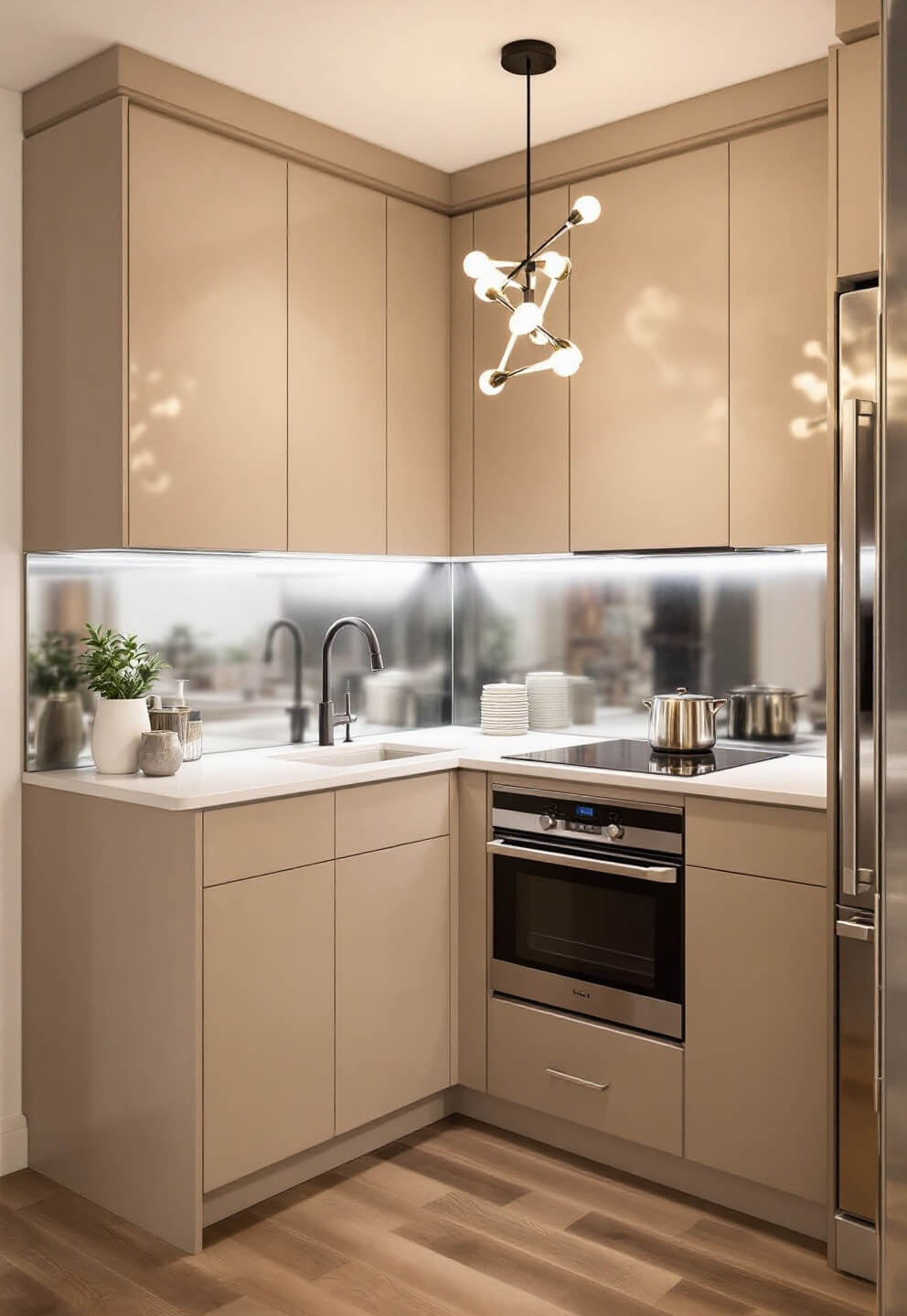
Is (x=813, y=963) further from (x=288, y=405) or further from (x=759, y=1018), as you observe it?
(x=288, y=405)

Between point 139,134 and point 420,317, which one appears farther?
point 420,317

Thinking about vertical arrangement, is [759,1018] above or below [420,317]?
below

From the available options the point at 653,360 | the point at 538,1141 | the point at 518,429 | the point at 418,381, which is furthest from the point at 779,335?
the point at 538,1141

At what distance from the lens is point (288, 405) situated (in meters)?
3.12

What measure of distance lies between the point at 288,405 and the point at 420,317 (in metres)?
0.64

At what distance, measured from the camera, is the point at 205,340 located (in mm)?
2889

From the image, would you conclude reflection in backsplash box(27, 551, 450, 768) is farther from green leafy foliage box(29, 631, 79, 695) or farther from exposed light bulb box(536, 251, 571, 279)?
exposed light bulb box(536, 251, 571, 279)

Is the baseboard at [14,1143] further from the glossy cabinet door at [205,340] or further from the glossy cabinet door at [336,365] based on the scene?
the glossy cabinet door at [336,365]

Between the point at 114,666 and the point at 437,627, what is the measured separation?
4.40 feet

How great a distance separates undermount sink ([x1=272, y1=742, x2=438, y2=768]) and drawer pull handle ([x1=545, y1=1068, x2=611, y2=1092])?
3.00ft

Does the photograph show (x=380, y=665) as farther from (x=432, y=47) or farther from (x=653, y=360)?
(x=432, y=47)

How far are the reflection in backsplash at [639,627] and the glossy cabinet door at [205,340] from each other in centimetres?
Result: 100

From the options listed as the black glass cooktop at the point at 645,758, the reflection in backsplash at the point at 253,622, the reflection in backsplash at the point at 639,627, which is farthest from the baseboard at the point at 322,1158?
the reflection in backsplash at the point at 639,627

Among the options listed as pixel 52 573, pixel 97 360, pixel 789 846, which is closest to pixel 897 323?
pixel 789 846
